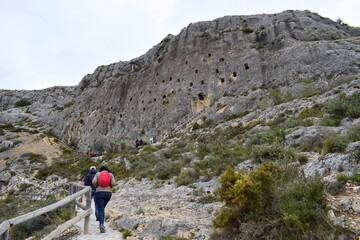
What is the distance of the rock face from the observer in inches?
1188

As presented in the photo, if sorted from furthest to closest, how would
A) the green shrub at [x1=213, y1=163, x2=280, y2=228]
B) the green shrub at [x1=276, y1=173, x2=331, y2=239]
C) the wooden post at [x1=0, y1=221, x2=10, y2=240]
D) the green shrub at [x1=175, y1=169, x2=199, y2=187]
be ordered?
the green shrub at [x1=175, y1=169, x2=199, y2=187]
the green shrub at [x1=213, y1=163, x2=280, y2=228]
the green shrub at [x1=276, y1=173, x2=331, y2=239]
the wooden post at [x1=0, y1=221, x2=10, y2=240]

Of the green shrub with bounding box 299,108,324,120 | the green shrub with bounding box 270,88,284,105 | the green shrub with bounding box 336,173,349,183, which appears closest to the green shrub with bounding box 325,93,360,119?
the green shrub with bounding box 299,108,324,120

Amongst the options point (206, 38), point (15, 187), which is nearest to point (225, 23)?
point (206, 38)

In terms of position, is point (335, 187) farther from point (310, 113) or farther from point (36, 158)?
point (36, 158)

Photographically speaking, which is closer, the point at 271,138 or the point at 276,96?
the point at 271,138

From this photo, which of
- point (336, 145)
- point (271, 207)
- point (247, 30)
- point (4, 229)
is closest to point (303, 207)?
point (271, 207)

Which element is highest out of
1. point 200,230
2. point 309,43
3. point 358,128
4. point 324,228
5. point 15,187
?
point 309,43

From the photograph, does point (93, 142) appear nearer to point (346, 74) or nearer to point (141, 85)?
point (141, 85)

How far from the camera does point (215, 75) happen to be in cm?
3609

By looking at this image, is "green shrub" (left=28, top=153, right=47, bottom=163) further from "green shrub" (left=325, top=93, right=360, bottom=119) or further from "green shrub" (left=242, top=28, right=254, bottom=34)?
"green shrub" (left=325, top=93, right=360, bottom=119)

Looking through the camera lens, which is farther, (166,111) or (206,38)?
(206,38)

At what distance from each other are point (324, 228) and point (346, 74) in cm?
2647

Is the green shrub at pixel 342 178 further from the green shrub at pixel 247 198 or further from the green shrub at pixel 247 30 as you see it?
the green shrub at pixel 247 30

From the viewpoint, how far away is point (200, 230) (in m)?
6.95
